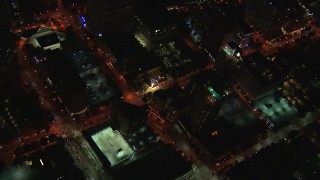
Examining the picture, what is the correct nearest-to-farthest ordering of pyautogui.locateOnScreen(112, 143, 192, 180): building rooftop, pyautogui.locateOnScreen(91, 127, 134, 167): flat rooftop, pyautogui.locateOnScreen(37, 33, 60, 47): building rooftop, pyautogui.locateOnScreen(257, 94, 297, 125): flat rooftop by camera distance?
1. pyautogui.locateOnScreen(112, 143, 192, 180): building rooftop
2. pyautogui.locateOnScreen(91, 127, 134, 167): flat rooftop
3. pyautogui.locateOnScreen(37, 33, 60, 47): building rooftop
4. pyautogui.locateOnScreen(257, 94, 297, 125): flat rooftop

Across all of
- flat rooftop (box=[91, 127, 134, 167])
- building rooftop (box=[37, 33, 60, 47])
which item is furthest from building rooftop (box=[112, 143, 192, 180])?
building rooftop (box=[37, 33, 60, 47])

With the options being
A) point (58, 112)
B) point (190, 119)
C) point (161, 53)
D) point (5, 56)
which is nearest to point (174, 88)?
point (190, 119)

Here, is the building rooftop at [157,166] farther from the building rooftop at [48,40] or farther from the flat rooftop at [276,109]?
the building rooftop at [48,40]

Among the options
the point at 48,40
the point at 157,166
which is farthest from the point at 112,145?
the point at 48,40

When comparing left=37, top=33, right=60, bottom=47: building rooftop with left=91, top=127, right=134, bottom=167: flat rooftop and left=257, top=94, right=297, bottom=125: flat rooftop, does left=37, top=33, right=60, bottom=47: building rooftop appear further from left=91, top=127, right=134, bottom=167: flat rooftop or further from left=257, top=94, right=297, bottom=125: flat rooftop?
left=257, top=94, right=297, bottom=125: flat rooftop

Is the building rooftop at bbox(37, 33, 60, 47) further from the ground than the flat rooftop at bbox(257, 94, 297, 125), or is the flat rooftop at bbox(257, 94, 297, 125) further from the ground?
the building rooftop at bbox(37, 33, 60, 47)

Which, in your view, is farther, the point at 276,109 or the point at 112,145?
the point at 276,109

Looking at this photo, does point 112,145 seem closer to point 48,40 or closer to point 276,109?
point 48,40

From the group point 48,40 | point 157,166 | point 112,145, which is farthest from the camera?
point 48,40

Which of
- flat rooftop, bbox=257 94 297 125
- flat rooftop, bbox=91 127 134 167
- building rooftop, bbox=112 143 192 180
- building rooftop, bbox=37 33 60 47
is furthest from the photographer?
flat rooftop, bbox=257 94 297 125
